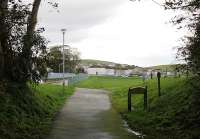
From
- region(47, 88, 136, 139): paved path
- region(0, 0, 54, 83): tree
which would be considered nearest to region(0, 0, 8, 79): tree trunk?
region(0, 0, 54, 83): tree

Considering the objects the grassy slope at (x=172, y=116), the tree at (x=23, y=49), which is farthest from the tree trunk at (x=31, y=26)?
the grassy slope at (x=172, y=116)

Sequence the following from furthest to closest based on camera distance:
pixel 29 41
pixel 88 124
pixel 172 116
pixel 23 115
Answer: pixel 29 41
pixel 88 124
pixel 172 116
pixel 23 115

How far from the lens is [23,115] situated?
22500 mm

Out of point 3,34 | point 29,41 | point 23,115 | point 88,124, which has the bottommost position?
point 88,124

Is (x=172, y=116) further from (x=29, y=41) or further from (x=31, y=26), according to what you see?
(x=31, y=26)

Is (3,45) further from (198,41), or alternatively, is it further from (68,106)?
(198,41)

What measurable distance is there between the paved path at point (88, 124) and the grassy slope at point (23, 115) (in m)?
0.56

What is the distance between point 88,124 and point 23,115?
292cm

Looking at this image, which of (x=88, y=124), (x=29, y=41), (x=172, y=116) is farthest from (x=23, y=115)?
(x=172, y=116)

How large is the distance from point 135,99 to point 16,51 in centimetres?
1295

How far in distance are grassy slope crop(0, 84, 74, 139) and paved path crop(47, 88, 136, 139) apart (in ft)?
1.84

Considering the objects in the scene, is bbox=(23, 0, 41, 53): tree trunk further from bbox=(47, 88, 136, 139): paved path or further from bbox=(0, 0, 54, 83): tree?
bbox=(47, 88, 136, 139): paved path

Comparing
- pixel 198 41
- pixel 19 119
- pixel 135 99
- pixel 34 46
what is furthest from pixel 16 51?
pixel 135 99

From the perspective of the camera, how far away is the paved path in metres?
19.8
